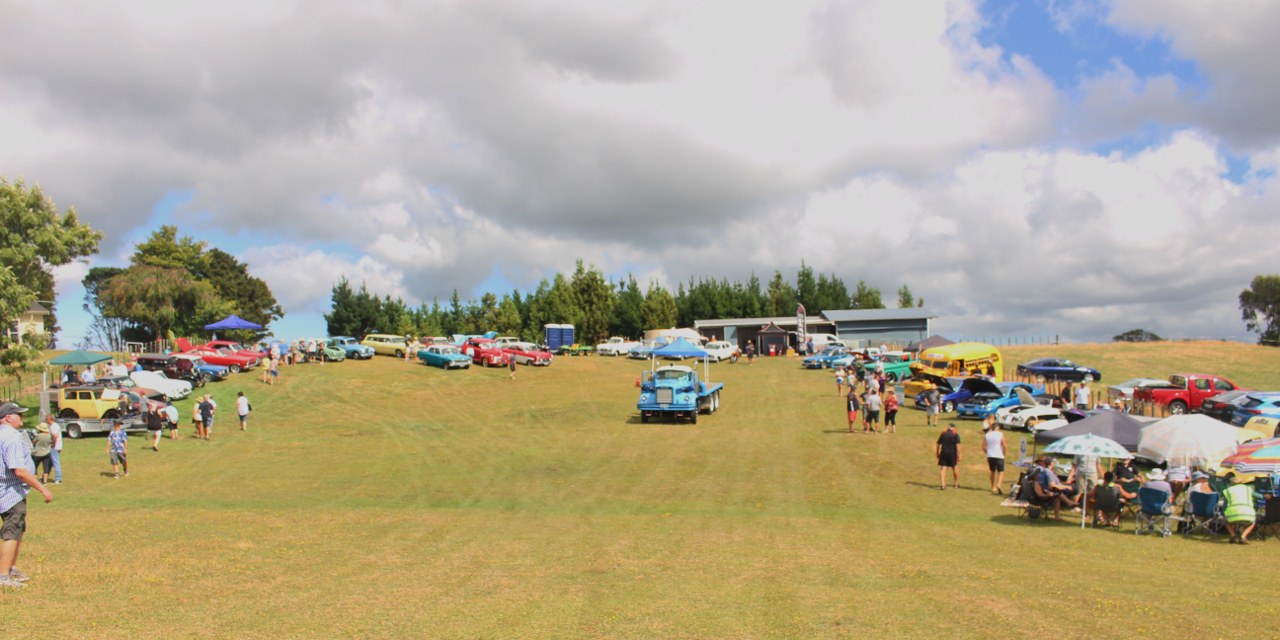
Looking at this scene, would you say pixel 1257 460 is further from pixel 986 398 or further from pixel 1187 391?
pixel 1187 391

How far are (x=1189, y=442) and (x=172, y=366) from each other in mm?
38833

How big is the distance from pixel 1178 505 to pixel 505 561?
44.9ft

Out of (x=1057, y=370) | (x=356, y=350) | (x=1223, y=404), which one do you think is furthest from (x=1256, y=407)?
(x=356, y=350)

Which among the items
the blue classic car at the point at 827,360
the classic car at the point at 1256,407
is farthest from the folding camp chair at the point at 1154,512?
the blue classic car at the point at 827,360

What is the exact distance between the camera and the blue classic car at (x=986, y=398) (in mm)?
29719

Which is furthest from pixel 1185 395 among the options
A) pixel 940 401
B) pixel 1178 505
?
pixel 1178 505

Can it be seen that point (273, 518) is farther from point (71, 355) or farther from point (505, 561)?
point (71, 355)

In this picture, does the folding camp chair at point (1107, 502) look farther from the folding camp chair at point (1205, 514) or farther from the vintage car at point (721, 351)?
the vintage car at point (721, 351)

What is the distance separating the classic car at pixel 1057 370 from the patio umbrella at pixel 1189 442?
2902 centimetres

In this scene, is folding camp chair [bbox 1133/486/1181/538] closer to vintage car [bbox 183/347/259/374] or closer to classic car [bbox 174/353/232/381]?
classic car [bbox 174/353/232/381]

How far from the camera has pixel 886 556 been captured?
1173cm

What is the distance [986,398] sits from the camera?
31.3m

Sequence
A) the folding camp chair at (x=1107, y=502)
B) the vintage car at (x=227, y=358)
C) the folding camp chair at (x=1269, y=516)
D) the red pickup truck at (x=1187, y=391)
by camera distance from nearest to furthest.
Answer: the folding camp chair at (x=1269, y=516) < the folding camp chair at (x=1107, y=502) < the red pickup truck at (x=1187, y=391) < the vintage car at (x=227, y=358)

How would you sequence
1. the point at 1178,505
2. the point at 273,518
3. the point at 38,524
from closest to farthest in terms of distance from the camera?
the point at 38,524, the point at 273,518, the point at 1178,505
